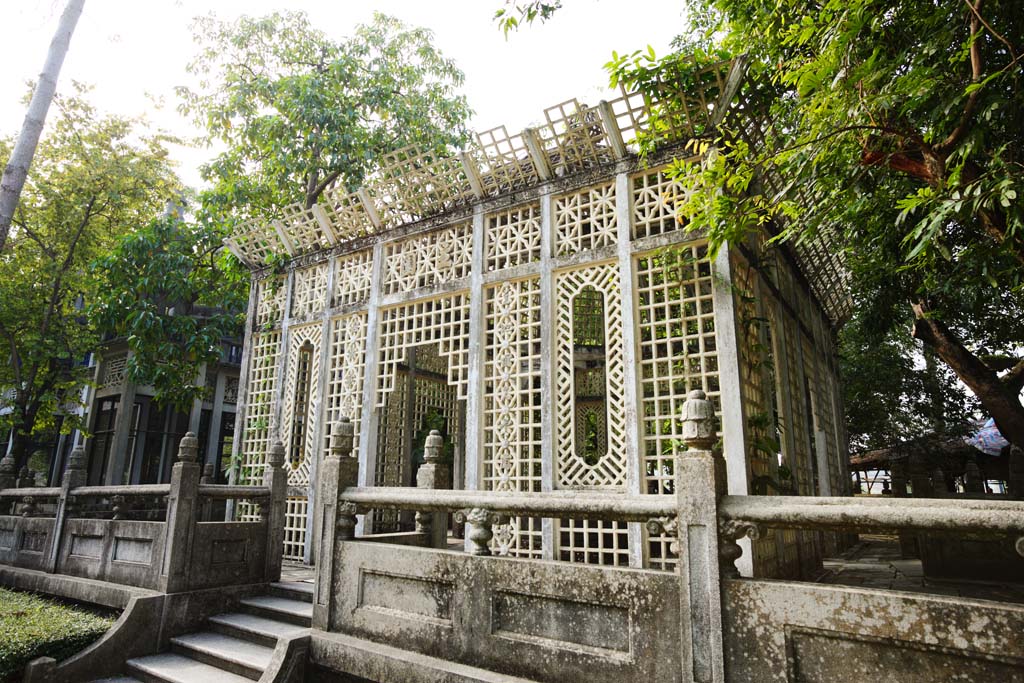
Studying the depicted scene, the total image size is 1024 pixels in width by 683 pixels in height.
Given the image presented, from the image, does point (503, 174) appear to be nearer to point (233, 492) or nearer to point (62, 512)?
point (233, 492)

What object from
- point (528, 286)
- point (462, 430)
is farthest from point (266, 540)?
point (462, 430)

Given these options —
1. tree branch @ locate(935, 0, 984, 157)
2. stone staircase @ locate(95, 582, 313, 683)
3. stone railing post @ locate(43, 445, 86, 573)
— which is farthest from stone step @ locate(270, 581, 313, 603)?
tree branch @ locate(935, 0, 984, 157)

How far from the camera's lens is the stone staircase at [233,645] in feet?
17.0

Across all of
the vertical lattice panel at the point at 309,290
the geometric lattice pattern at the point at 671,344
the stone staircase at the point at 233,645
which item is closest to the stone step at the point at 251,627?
the stone staircase at the point at 233,645

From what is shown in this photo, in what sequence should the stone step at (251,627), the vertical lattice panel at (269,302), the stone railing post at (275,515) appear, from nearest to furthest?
the stone step at (251,627) → the stone railing post at (275,515) → the vertical lattice panel at (269,302)

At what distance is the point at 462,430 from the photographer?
1116 cm

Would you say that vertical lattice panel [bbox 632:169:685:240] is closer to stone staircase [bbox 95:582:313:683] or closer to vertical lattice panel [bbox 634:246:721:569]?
vertical lattice panel [bbox 634:246:721:569]

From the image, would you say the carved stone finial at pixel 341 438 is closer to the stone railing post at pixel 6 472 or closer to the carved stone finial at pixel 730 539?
the carved stone finial at pixel 730 539

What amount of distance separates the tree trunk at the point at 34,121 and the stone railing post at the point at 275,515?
3.79 m

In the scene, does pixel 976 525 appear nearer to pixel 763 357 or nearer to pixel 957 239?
pixel 763 357

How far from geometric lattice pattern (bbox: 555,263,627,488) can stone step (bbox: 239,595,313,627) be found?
9.10ft

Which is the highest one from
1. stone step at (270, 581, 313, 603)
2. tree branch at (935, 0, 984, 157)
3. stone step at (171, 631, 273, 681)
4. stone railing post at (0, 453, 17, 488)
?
tree branch at (935, 0, 984, 157)

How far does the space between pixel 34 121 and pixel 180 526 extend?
5.05 meters

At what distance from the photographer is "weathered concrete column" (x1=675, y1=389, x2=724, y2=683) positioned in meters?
3.04
